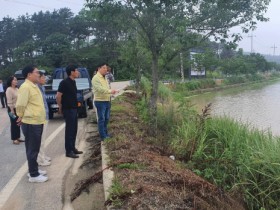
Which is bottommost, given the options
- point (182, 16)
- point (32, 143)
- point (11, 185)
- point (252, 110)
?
point (252, 110)

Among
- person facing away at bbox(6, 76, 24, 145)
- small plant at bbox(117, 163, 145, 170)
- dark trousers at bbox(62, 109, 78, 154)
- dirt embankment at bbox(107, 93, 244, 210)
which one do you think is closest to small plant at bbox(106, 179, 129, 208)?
dirt embankment at bbox(107, 93, 244, 210)

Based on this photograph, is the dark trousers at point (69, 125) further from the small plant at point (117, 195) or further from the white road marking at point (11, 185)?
the small plant at point (117, 195)

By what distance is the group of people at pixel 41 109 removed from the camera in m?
5.51

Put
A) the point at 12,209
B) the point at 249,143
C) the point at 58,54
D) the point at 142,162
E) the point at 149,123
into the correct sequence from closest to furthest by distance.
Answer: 1. the point at 12,209
2. the point at 142,162
3. the point at 249,143
4. the point at 149,123
5. the point at 58,54

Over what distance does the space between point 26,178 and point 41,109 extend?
1170mm

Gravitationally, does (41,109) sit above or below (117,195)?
above

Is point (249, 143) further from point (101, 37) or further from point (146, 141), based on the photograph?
point (101, 37)

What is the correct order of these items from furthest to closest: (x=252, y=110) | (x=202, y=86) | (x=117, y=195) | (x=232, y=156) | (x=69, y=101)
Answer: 1. (x=202, y=86)
2. (x=252, y=110)
3. (x=69, y=101)
4. (x=232, y=156)
5. (x=117, y=195)

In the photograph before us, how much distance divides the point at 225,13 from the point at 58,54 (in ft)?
162

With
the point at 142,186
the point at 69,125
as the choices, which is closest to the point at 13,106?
the point at 69,125

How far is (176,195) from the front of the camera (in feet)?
13.6

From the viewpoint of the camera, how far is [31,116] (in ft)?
18.1

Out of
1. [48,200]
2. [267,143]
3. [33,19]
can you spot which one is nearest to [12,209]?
[48,200]

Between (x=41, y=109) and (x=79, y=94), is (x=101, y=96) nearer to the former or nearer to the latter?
(x=41, y=109)
